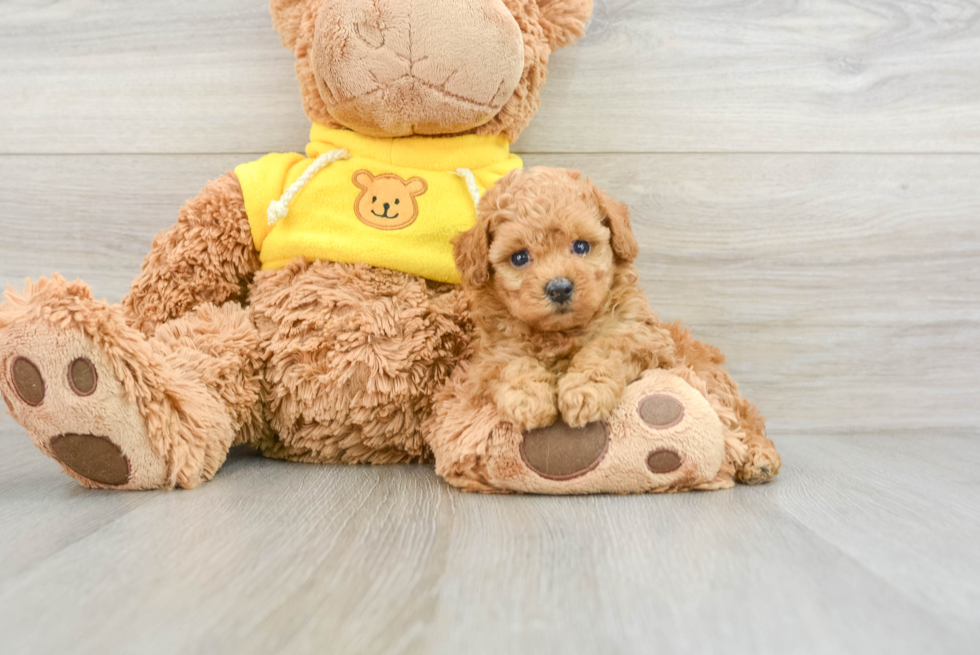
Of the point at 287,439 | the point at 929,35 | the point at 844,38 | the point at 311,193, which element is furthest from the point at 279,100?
the point at 929,35

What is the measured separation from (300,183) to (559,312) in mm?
437

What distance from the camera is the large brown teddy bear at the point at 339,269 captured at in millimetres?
892

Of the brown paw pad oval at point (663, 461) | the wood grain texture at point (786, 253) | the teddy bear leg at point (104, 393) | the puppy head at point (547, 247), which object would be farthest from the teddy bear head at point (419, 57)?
the brown paw pad oval at point (663, 461)

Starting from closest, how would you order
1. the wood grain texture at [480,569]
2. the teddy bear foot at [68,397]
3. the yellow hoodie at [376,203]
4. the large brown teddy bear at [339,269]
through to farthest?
the wood grain texture at [480,569], the teddy bear foot at [68,397], the large brown teddy bear at [339,269], the yellow hoodie at [376,203]

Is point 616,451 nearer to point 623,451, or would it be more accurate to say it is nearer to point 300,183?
point 623,451

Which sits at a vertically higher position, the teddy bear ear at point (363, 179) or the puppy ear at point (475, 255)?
the teddy bear ear at point (363, 179)

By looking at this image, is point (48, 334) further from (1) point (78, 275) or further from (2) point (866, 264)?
(2) point (866, 264)

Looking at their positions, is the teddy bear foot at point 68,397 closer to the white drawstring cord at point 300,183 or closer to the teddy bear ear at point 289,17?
the white drawstring cord at point 300,183

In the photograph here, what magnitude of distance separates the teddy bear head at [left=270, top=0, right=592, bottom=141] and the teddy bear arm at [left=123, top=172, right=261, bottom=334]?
0.67 ft

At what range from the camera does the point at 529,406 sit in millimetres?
825

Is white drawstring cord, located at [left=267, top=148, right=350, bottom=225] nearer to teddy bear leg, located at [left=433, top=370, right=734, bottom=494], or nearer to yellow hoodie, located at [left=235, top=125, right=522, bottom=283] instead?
yellow hoodie, located at [left=235, top=125, right=522, bottom=283]

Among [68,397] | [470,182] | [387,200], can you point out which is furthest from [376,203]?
[68,397]

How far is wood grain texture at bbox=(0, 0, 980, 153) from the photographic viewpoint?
1.23 meters

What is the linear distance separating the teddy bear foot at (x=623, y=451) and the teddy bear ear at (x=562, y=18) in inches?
21.2
